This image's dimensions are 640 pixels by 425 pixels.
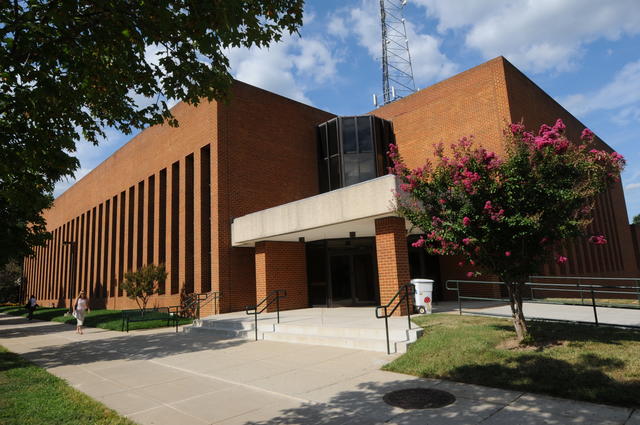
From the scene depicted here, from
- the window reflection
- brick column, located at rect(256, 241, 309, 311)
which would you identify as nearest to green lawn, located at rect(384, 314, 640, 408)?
brick column, located at rect(256, 241, 309, 311)

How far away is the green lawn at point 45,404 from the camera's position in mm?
5352

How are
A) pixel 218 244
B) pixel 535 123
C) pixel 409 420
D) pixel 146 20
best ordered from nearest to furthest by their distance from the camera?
pixel 409 420
pixel 146 20
pixel 218 244
pixel 535 123

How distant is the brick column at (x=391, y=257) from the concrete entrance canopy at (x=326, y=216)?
0.37 m

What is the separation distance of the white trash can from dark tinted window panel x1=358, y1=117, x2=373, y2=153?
1018 cm

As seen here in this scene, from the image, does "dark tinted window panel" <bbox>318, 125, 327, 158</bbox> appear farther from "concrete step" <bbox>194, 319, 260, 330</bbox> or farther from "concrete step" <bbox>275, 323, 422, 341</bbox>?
"concrete step" <bbox>275, 323, 422, 341</bbox>

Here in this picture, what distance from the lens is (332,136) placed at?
852 inches

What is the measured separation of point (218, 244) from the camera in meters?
17.4

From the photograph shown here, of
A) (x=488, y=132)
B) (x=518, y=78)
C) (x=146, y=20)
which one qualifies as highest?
(x=518, y=78)

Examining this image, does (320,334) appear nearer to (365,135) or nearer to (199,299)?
(199,299)

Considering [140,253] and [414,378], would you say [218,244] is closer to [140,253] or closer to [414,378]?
[140,253]

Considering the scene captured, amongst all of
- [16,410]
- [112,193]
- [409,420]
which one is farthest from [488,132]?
[112,193]

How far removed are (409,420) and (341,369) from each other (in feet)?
9.12

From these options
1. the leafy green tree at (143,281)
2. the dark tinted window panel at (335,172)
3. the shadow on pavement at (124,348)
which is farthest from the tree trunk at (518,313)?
the leafy green tree at (143,281)

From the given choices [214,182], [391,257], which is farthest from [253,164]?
[391,257]
